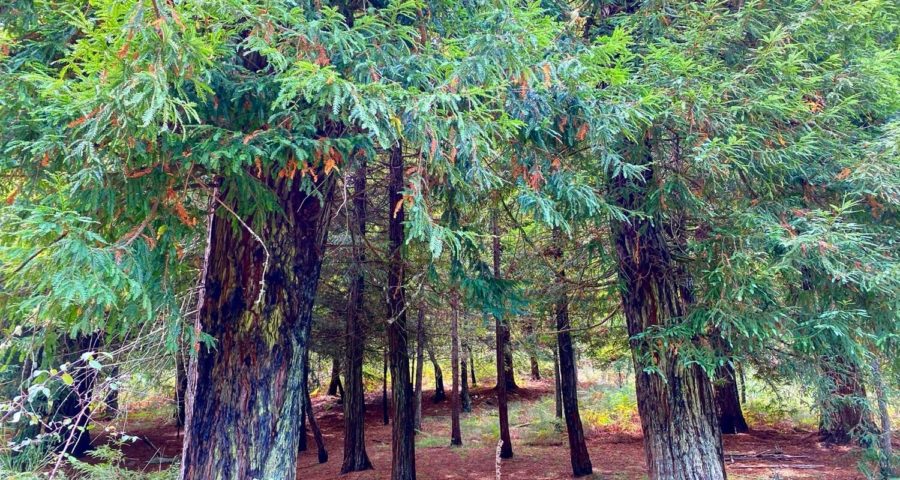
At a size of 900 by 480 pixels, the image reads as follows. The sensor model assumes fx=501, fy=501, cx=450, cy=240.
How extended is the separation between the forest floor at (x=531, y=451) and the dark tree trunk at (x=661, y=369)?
3.44m

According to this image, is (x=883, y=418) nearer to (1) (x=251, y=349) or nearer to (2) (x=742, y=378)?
(2) (x=742, y=378)

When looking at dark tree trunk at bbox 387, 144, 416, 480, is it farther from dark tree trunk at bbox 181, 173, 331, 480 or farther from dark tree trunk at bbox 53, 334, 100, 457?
dark tree trunk at bbox 53, 334, 100, 457

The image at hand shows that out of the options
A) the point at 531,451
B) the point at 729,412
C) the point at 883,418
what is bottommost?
the point at 531,451

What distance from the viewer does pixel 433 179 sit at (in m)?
4.61

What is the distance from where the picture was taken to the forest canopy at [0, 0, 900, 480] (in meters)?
3.15

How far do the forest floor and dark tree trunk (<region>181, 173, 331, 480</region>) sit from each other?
10.3ft

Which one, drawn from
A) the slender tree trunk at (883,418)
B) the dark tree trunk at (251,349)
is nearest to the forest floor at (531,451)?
the slender tree trunk at (883,418)

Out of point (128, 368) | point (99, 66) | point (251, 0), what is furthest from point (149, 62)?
point (128, 368)

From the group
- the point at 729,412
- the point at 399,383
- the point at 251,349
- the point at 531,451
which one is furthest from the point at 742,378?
the point at 251,349

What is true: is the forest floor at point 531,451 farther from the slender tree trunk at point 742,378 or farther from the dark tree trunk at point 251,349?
Answer: the dark tree trunk at point 251,349

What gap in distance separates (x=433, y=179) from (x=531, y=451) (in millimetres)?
10520

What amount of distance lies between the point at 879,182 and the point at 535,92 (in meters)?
3.30

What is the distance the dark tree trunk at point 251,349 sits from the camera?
4332mm

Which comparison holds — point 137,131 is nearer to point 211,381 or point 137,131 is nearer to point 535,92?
point 211,381
